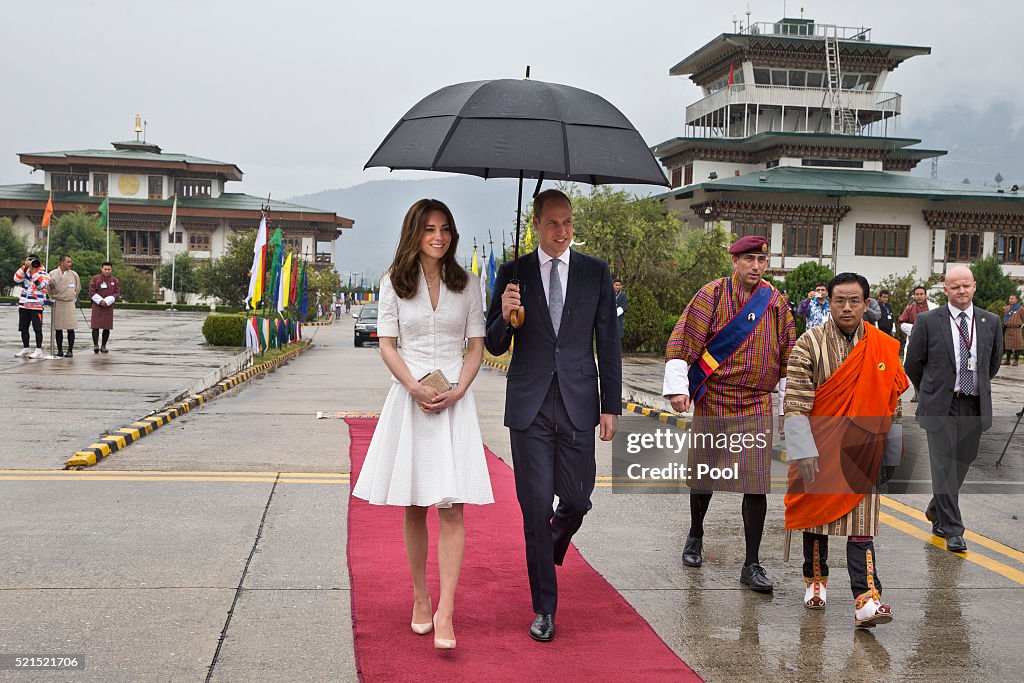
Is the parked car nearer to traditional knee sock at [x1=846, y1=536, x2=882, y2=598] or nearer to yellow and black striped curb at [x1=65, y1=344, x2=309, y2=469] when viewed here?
yellow and black striped curb at [x1=65, y1=344, x2=309, y2=469]

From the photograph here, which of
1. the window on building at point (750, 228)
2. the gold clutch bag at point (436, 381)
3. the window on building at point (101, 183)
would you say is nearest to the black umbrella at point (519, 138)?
the gold clutch bag at point (436, 381)

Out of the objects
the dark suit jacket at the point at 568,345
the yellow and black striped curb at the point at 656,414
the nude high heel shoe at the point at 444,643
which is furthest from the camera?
the yellow and black striped curb at the point at 656,414

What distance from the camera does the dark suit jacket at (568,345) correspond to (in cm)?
493

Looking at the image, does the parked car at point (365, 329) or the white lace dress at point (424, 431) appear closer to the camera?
the white lace dress at point (424, 431)

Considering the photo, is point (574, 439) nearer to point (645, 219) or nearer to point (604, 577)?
point (604, 577)

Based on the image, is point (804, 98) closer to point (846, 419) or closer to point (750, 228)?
point (750, 228)

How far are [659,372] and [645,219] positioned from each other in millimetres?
10604

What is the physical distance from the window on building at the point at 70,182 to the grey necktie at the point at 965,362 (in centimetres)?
7968

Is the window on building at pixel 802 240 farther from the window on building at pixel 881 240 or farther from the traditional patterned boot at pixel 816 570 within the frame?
the traditional patterned boot at pixel 816 570

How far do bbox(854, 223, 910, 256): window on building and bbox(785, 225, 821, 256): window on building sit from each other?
7.42 feet

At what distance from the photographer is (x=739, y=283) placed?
5.86m

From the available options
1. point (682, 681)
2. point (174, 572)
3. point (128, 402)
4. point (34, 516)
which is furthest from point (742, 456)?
point (128, 402)

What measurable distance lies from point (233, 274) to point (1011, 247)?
131 ft

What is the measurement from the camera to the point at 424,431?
15.6 ft
